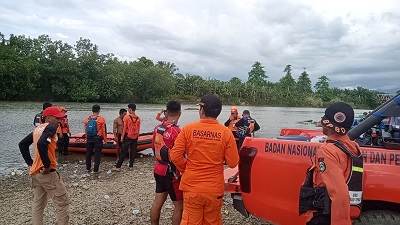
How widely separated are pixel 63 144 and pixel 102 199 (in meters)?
6.37

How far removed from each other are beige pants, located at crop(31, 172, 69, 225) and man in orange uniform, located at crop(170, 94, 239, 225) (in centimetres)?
185

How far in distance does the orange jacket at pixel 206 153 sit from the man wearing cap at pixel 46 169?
1798 millimetres

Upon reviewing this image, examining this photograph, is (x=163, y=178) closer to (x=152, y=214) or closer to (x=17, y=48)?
(x=152, y=214)

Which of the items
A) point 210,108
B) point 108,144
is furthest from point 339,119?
point 108,144

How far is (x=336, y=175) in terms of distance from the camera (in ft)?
7.68

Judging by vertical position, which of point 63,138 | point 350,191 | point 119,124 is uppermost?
point 350,191

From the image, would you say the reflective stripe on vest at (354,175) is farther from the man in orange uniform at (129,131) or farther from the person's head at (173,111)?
the man in orange uniform at (129,131)

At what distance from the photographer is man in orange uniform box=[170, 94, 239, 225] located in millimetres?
3172

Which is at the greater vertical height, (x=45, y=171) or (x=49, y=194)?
(x=45, y=171)

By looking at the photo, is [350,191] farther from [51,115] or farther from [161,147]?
[51,115]

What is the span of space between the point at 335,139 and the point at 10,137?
18.6 m

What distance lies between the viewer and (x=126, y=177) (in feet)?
28.0

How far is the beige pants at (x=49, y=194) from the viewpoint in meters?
→ 4.17

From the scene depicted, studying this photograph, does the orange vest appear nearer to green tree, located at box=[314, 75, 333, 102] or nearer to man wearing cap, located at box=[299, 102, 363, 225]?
man wearing cap, located at box=[299, 102, 363, 225]
